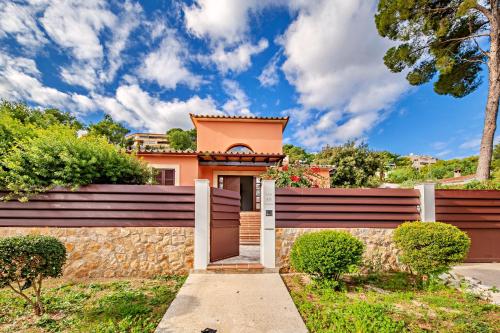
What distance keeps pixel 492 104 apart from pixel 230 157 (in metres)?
11.6

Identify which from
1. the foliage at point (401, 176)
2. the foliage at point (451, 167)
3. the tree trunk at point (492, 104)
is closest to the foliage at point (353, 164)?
the tree trunk at point (492, 104)

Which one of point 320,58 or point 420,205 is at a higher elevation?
point 320,58

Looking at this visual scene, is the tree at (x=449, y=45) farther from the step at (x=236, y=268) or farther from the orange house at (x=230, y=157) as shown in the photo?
the step at (x=236, y=268)

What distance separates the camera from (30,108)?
491 inches

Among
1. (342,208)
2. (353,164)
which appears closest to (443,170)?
(353,164)

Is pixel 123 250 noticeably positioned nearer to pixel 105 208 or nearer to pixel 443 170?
pixel 105 208

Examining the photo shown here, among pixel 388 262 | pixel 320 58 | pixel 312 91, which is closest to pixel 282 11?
pixel 320 58

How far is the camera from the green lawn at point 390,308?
3.04 m

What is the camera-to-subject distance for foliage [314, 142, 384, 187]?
1617cm

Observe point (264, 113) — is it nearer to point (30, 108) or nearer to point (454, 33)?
point (454, 33)

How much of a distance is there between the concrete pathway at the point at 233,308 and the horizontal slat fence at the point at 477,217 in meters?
4.87

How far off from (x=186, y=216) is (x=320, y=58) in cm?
936

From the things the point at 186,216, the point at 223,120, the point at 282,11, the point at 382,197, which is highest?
the point at 282,11

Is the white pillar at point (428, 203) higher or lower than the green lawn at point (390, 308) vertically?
higher
